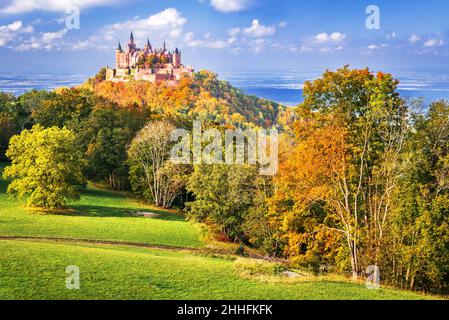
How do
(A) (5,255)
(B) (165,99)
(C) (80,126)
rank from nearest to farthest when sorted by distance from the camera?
(A) (5,255) → (C) (80,126) → (B) (165,99)

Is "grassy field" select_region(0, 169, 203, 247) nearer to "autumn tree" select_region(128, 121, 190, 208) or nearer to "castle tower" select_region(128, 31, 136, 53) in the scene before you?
"autumn tree" select_region(128, 121, 190, 208)

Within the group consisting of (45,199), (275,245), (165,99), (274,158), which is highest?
(165,99)

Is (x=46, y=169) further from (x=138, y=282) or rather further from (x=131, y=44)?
(x=131, y=44)

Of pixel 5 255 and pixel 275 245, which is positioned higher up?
pixel 5 255

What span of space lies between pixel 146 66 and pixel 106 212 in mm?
146487

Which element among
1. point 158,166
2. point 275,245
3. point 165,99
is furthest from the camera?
point 165,99

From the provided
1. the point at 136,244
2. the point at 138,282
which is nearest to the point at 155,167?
the point at 136,244

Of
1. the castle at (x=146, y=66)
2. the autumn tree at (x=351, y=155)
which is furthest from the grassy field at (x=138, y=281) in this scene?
the castle at (x=146, y=66)

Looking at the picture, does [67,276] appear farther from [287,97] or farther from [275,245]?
[287,97]

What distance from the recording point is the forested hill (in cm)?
12244

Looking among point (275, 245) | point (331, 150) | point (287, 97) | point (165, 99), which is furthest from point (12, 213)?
point (287, 97)

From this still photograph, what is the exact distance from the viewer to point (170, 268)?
1764 centimetres

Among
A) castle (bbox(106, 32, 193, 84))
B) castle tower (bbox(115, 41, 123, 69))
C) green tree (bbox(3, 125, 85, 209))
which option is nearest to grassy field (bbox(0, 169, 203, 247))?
green tree (bbox(3, 125, 85, 209))
